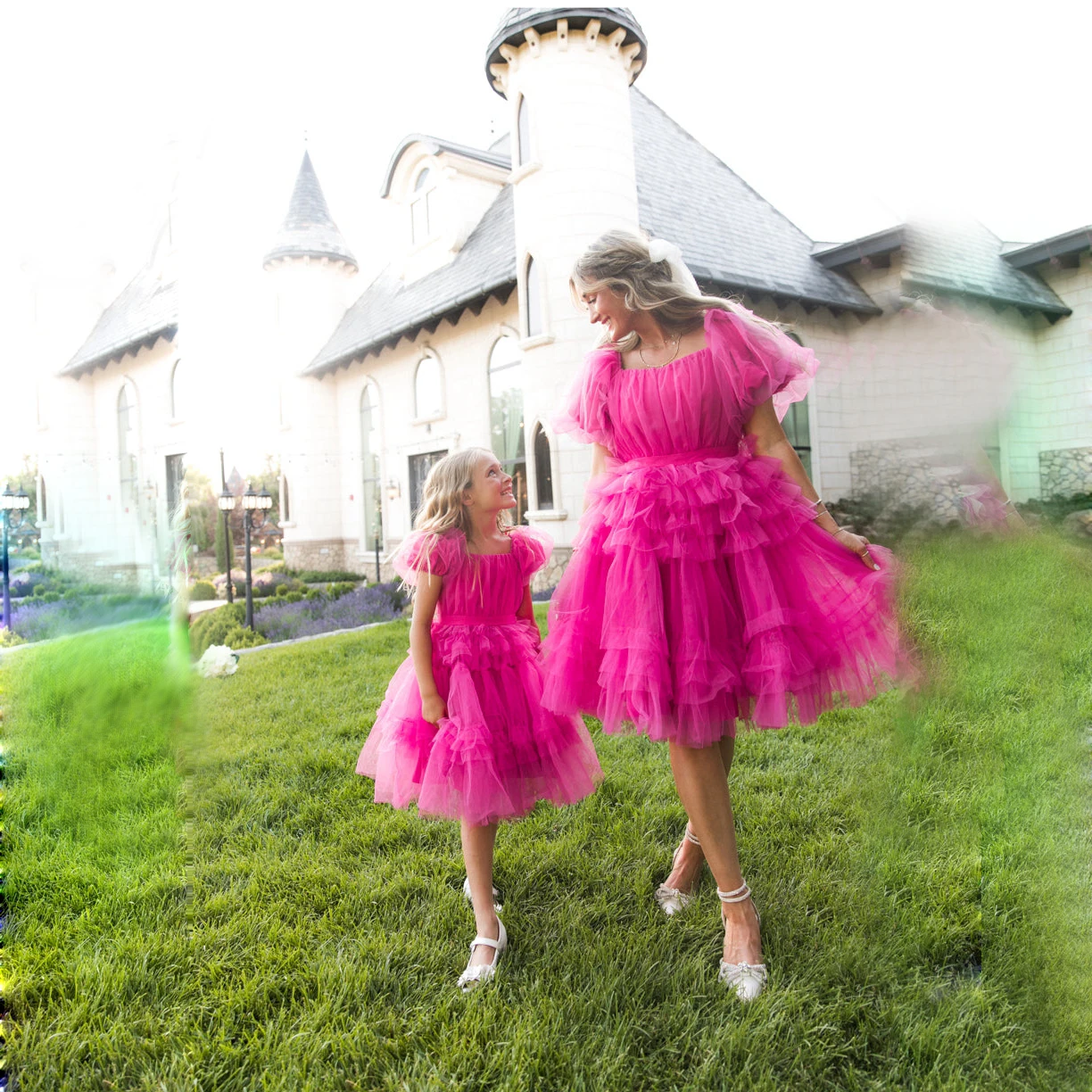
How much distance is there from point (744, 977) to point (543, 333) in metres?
4.64

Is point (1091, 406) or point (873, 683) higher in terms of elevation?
point (1091, 406)

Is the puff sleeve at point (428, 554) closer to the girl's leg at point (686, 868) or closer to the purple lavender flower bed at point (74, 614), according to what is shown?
the purple lavender flower bed at point (74, 614)

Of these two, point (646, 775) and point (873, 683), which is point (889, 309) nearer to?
point (873, 683)

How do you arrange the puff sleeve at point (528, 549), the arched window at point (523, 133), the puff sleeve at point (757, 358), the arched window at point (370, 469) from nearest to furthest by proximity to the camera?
the puff sleeve at point (757, 358), the puff sleeve at point (528, 549), the arched window at point (370, 469), the arched window at point (523, 133)

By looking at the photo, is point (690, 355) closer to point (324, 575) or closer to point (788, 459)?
point (788, 459)

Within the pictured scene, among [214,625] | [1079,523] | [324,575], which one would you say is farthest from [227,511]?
[1079,523]

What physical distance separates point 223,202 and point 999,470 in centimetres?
313

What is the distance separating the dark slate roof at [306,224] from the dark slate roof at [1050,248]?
322 cm

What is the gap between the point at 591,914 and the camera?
155 centimetres

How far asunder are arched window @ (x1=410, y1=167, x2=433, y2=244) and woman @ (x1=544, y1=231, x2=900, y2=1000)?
3.81 meters

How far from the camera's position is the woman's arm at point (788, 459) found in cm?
124

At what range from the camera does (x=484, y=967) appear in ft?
4.45

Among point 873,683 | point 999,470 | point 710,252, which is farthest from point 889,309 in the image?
point 710,252

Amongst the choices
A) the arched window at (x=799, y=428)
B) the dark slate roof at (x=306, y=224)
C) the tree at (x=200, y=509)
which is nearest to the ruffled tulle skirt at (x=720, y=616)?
the arched window at (x=799, y=428)
